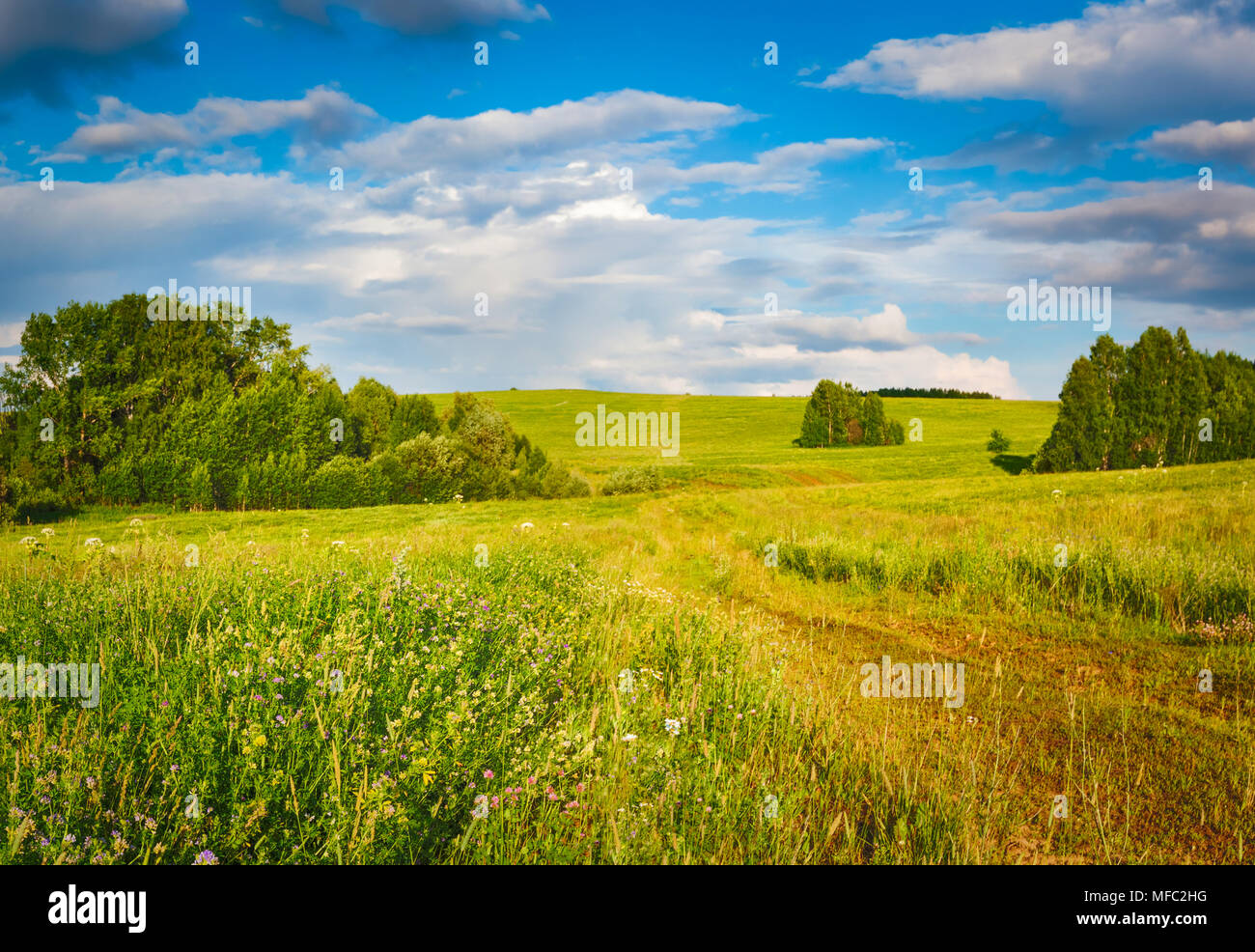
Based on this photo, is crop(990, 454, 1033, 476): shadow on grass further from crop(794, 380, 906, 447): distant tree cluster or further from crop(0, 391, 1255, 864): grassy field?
crop(0, 391, 1255, 864): grassy field

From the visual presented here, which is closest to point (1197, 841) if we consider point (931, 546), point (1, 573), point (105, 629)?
point (105, 629)

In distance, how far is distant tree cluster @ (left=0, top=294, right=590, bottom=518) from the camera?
24453 mm

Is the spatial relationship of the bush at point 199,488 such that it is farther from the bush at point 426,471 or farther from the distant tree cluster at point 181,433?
the bush at point 426,471

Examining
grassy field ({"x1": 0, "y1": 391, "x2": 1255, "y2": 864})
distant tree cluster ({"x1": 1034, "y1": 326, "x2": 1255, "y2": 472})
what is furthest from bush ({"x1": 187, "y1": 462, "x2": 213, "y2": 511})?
distant tree cluster ({"x1": 1034, "y1": 326, "x2": 1255, "y2": 472})

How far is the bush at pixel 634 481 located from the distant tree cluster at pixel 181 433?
3.43 m

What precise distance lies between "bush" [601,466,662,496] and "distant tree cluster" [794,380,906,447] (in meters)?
33.7

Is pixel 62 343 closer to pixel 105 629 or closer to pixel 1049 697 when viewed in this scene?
pixel 105 629

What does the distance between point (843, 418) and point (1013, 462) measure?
53.1 ft

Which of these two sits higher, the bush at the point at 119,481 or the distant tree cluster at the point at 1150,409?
the distant tree cluster at the point at 1150,409

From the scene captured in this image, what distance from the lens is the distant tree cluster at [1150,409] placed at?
3628 centimetres

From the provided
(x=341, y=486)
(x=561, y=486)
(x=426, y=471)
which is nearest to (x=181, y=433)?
(x=341, y=486)

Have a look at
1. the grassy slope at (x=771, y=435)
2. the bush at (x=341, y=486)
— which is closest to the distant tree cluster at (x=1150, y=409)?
the grassy slope at (x=771, y=435)

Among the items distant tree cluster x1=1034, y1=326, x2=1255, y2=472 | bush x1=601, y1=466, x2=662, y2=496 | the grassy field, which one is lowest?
the grassy field

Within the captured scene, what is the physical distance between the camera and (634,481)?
1124 inches
